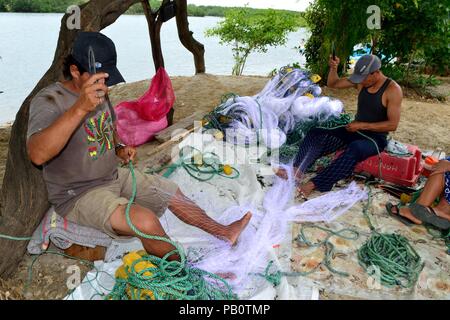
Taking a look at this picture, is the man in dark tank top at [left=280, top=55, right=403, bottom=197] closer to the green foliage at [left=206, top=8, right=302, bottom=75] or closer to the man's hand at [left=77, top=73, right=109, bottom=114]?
the man's hand at [left=77, top=73, right=109, bottom=114]

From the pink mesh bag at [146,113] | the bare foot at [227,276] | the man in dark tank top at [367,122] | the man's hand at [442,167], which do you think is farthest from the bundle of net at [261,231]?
the pink mesh bag at [146,113]

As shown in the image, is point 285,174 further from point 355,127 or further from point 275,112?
point 275,112

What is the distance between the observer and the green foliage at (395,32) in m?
7.61

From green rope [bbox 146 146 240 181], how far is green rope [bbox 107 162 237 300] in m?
1.49

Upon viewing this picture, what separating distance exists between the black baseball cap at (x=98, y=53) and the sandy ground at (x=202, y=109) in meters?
1.47

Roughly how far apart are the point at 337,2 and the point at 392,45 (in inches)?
84.5

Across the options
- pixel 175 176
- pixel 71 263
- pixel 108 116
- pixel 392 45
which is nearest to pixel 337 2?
pixel 392 45

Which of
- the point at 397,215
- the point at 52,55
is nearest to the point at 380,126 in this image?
the point at 397,215

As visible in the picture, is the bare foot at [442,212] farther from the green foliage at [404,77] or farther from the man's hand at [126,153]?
the green foliage at [404,77]

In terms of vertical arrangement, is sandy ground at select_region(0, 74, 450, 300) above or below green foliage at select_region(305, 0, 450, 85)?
below

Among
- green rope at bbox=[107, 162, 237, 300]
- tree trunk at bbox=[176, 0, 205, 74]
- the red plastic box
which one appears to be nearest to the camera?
green rope at bbox=[107, 162, 237, 300]

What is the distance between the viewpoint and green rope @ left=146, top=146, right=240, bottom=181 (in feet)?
12.9

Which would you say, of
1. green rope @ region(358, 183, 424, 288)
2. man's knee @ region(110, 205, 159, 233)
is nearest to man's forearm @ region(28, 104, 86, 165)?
man's knee @ region(110, 205, 159, 233)
